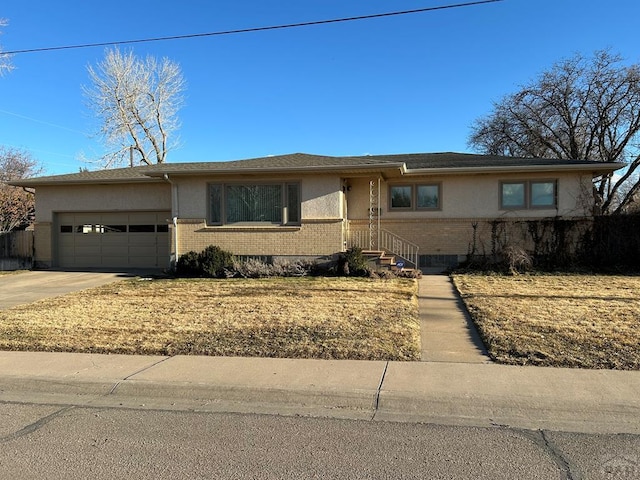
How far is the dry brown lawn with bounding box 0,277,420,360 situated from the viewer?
6.82 meters

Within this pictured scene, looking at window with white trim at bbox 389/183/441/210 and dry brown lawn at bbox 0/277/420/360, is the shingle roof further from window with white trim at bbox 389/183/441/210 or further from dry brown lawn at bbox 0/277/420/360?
dry brown lawn at bbox 0/277/420/360

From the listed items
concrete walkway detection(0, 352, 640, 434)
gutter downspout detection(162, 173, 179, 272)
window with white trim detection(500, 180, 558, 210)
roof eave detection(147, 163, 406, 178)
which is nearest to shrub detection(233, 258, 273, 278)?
gutter downspout detection(162, 173, 179, 272)

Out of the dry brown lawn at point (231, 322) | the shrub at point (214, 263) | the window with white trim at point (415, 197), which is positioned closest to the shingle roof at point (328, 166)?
the window with white trim at point (415, 197)

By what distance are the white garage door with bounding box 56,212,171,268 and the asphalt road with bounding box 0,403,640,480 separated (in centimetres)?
1479

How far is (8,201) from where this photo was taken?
2367 centimetres

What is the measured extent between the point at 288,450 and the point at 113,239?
57.3 ft

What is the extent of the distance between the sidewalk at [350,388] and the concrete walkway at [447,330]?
0.06 m

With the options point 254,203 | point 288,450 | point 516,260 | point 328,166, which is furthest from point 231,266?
point 288,450

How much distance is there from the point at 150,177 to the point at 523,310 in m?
→ 13.9

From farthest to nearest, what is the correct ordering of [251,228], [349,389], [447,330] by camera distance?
[251,228] < [447,330] < [349,389]

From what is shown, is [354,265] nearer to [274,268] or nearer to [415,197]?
[274,268]

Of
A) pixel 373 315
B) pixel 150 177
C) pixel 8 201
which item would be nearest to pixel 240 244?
pixel 150 177

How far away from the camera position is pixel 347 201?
17.6 metres

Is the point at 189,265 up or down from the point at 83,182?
down
